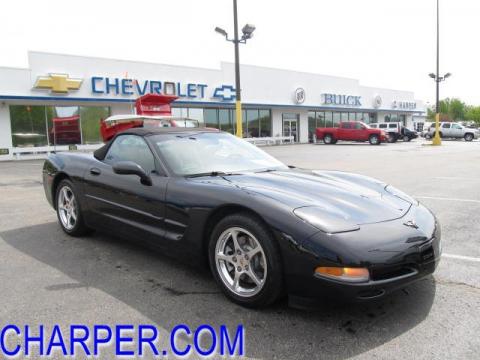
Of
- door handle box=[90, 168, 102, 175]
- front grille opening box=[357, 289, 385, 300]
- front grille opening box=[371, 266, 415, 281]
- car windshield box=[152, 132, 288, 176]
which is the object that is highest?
car windshield box=[152, 132, 288, 176]

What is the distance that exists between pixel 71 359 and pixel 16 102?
20.7m

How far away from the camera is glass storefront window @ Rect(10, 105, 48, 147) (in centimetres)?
2055

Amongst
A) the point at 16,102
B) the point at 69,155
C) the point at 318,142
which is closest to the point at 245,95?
the point at 318,142

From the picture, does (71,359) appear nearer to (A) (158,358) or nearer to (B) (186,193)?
(A) (158,358)

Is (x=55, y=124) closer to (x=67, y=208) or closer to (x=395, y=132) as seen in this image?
(x=67, y=208)

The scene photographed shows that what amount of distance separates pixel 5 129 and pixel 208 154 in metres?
19.3

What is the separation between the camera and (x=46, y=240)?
16.5ft

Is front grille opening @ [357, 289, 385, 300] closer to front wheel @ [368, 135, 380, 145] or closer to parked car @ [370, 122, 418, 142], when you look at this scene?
front wheel @ [368, 135, 380, 145]

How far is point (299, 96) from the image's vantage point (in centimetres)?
3309

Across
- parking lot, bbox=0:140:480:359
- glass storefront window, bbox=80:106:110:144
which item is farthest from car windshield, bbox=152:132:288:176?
glass storefront window, bbox=80:106:110:144

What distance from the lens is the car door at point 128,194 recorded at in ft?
12.5

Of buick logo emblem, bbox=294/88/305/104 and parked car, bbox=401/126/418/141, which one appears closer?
buick logo emblem, bbox=294/88/305/104

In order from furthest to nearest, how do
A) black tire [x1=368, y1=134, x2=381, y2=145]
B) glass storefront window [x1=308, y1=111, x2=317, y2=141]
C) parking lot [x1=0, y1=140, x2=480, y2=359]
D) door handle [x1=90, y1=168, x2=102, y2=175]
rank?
glass storefront window [x1=308, y1=111, x2=317, y2=141] < black tire [x1=368, y1=134, x2=381, y2=145] < door handle [x1=90, y1=168, x2=102, y2=175] < parking lot [x1=0, y1=140, x2=480, y2=359]

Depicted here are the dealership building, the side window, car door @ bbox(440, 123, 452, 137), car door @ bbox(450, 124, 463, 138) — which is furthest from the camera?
car door @ bbox(440, 123, 452, 137)
